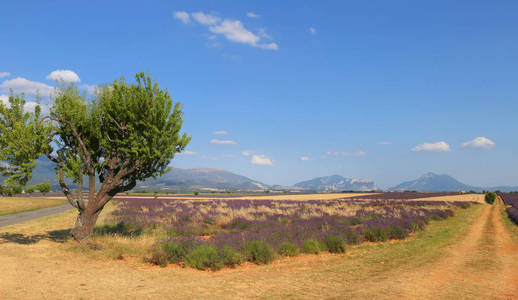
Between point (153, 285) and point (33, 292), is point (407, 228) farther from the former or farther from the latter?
point (33, 292)

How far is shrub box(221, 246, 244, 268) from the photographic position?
12.5m

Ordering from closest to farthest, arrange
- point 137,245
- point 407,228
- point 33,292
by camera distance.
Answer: point 33,292
point 137,245
point 407,228

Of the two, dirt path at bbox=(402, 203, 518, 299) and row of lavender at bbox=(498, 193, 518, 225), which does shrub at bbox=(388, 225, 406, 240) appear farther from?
row of lavender at bbox=(498, 193, 518, 225)

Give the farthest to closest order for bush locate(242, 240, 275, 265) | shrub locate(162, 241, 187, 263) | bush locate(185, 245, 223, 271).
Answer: bush locate(242, 240, 275, 265) < shrub locate(162, 241, 187, 263) < bush locate(185, 245, 223, 271)

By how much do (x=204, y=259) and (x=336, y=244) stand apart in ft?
22.4

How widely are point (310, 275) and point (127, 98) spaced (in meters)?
12.0

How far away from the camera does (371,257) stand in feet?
46.1

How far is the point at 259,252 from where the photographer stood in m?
13.2

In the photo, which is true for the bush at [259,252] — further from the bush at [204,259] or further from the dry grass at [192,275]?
the bush at [204,259]

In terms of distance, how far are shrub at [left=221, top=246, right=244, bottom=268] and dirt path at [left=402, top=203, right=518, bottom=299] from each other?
610 centimetres

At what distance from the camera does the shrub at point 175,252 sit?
13.0 m

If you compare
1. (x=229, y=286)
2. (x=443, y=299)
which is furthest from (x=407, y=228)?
(x=229, y=286)

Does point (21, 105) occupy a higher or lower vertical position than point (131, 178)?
higher

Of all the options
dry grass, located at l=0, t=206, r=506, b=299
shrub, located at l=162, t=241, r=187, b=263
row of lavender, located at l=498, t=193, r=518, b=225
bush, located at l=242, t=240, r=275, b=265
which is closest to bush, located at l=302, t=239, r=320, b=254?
dry grass, located at l=0, t=206, r=506, b=299
